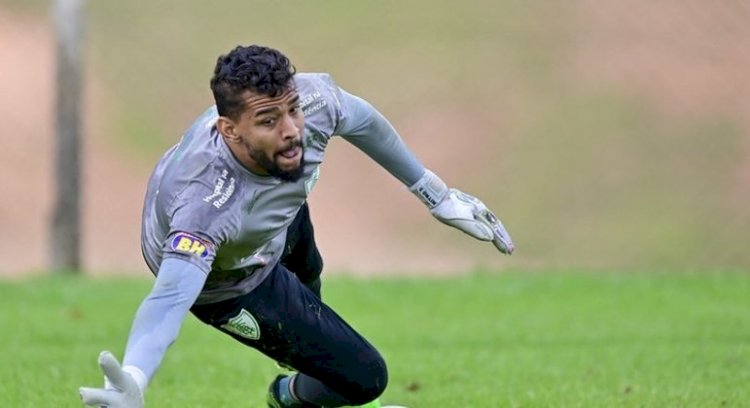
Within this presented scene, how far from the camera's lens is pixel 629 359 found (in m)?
10.6

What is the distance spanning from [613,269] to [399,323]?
5097mm

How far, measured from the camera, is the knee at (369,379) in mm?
7176

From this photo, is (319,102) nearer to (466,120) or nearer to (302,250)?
(302,250)

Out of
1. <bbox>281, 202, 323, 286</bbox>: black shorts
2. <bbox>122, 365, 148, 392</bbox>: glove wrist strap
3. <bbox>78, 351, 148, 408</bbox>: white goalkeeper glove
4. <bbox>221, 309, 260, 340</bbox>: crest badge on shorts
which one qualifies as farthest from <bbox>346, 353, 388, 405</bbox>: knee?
<bbox>78, 351, 148, 408</bbox>: white goalkeeper glove

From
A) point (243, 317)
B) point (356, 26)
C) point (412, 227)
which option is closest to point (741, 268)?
point (412, 227)

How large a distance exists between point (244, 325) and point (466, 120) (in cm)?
1246

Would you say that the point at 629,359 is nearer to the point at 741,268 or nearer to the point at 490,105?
the point at 741,268

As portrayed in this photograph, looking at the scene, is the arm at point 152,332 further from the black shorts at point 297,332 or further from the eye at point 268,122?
the black shorts at point 297,332

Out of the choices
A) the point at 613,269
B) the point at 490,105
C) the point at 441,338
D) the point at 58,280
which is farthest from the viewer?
the point at 490,105

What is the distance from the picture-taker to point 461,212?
7098 mm

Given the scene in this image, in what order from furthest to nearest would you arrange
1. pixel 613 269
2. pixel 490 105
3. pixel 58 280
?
1. pixel 490 105
2. pixel 613 269
3. pixel 58 280

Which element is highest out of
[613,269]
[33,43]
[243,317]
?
[33,43]

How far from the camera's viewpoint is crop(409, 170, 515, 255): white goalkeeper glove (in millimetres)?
7070

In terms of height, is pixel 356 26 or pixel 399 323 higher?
pixel 356 26
